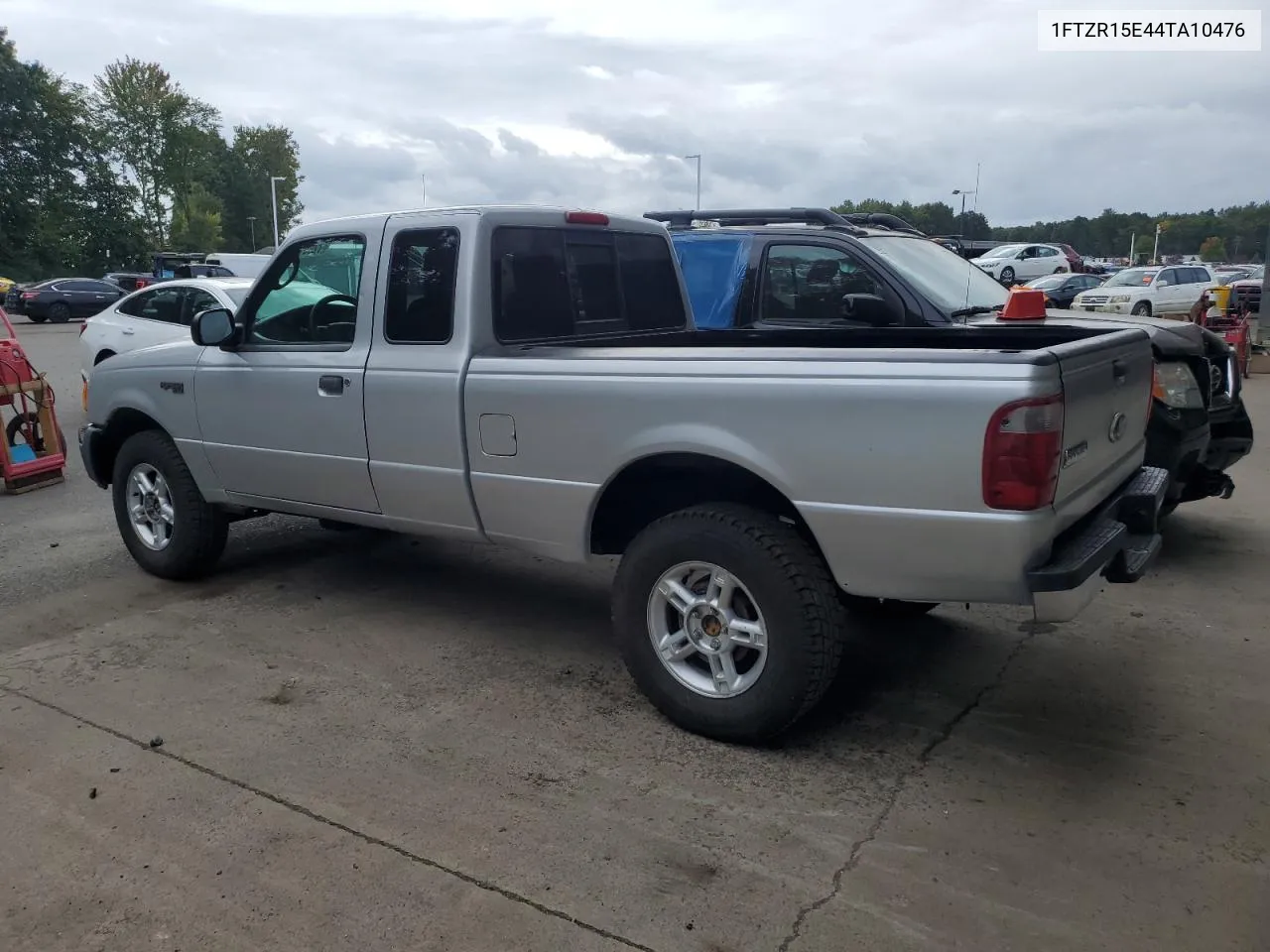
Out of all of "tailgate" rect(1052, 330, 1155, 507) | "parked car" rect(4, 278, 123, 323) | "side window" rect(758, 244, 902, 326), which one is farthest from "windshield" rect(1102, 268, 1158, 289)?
"parked car" rect(4, 278, 123, 323)

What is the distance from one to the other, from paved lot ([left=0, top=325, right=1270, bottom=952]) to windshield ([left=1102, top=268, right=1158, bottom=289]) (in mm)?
23217

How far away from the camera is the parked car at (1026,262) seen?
36.7 metres

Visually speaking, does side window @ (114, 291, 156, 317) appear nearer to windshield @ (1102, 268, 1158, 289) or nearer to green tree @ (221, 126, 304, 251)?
windshield @ (1102, 268, 1158, 289)

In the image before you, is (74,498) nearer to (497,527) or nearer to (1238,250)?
(497,527)

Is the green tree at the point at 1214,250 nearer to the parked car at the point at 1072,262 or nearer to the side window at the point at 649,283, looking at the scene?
the parked car at the point at 1072,262

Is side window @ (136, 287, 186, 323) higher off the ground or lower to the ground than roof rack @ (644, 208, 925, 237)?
lower

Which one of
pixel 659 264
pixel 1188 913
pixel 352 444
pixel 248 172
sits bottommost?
pixel 1188 913

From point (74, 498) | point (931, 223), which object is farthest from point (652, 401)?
point (931, 223)

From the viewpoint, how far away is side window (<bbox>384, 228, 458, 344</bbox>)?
14.1 feet

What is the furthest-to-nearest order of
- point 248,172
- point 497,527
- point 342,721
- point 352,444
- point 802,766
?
point 248,172 → point 352,444 → point 497,527 → point 342,721 → point 802,766

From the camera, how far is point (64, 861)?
2.99 m

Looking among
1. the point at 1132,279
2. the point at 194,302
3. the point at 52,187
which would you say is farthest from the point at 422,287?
the point at 52,187

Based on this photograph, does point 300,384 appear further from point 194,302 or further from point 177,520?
point 194,302

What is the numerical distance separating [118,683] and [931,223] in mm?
8382
